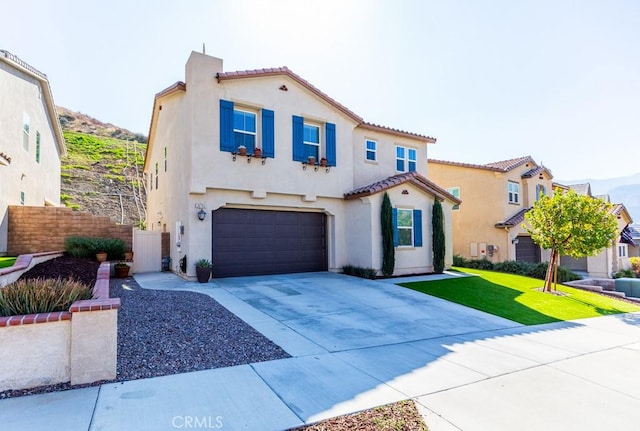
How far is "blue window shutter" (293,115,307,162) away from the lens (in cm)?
1434

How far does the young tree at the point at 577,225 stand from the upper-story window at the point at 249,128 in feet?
39.3

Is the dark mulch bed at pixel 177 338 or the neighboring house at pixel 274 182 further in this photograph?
the neighboring house at pixel 274 182

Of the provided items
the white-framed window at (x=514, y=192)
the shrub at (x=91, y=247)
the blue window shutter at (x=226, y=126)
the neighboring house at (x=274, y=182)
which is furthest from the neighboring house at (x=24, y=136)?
the white-framed window at (x=514, y=192)

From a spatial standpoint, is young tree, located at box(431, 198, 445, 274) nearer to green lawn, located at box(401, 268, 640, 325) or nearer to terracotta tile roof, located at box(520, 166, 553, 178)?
green lawn, located at box(401, 268, 640, 325)

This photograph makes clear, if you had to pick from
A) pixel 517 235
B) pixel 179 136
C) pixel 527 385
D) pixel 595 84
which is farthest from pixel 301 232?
pixel 517 235

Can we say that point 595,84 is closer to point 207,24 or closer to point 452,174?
point 452,174

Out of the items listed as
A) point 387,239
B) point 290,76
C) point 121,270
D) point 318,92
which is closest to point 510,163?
point 387,239

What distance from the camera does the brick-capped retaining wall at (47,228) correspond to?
44.4 ft

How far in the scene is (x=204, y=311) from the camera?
8.06 m

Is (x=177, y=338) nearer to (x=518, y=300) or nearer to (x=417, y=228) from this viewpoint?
(x=518, y=300)

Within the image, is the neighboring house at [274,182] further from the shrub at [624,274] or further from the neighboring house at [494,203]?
the shrub at [624,274]

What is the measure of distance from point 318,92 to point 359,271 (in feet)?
25.3

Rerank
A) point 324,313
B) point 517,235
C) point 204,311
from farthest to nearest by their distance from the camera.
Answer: point 517,235
point 324,313
point 204,311

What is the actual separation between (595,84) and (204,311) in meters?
16.2
